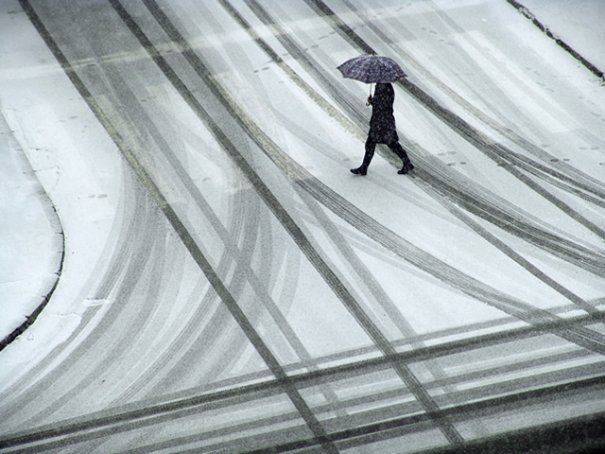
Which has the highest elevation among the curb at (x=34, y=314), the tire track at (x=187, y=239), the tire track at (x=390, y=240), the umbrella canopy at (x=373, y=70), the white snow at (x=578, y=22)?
the umbrella canopy at (x=373, y=70)

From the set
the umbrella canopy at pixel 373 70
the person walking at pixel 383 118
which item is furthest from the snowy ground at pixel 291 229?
the umbrella canopy at pixel 373 70

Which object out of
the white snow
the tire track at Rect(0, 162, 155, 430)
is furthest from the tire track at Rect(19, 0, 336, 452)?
the white snow

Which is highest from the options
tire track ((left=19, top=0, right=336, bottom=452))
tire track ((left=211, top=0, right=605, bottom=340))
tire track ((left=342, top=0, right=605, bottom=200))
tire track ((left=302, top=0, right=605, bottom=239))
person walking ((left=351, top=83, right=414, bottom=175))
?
person walking ((left=351, top=83, right=414, bottom=175))

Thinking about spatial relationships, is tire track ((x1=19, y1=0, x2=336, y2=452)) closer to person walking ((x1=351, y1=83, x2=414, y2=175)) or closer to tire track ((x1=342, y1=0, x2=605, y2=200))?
person walking ((x1=351, y1=83, x2=414, y2=175))

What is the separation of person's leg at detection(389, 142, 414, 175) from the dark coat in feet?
0.44

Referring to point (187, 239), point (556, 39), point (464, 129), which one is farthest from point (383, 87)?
point (556, 39)

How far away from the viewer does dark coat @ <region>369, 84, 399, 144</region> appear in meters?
12.6

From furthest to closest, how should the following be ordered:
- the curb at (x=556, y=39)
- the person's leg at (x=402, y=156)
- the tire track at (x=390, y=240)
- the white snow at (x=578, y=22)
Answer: the white snow at (x=578, y=22) → the curb at (x=556, y=39) → the person's leg at (x=402, y=156) → the tire track at (x=390, y=240)

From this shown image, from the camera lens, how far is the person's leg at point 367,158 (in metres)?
12.9

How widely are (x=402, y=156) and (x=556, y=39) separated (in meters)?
5.01

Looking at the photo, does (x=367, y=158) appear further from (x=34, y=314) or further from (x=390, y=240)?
(x=34, y=314)

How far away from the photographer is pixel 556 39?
16.4 meters

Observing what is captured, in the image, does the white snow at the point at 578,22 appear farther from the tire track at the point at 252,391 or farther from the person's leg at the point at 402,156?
the tire track at the point at 252,391

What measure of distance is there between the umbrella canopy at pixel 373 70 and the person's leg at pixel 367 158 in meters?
0.96
